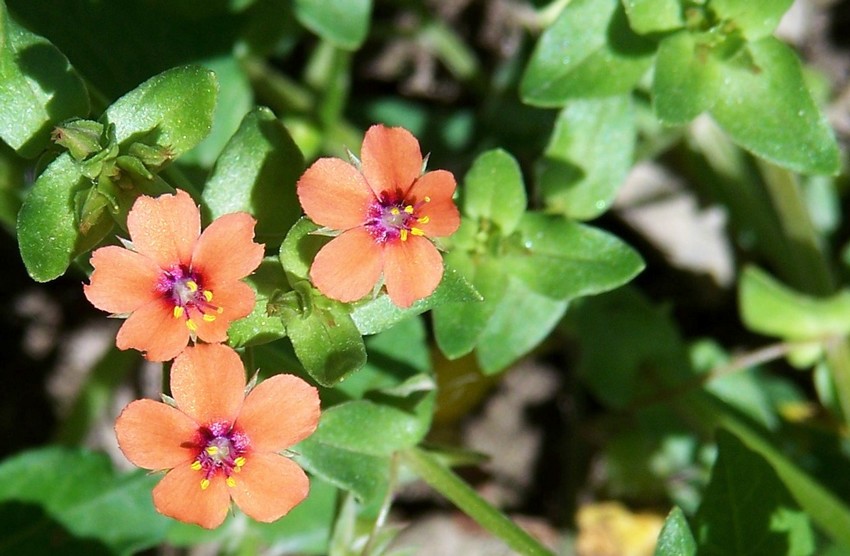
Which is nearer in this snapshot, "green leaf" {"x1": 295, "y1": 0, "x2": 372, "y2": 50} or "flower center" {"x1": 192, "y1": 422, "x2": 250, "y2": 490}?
"flower center" {"x1": 192, "y1": 422, "x2": 250, "y2": 490}

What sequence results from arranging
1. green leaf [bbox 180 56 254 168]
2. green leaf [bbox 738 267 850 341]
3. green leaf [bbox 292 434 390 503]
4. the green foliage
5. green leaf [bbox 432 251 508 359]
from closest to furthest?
the green foliage, green leaf [bbox 292 434 390 503], green leaf [bbox 432 251 508 359], green leaf [bbox 180 56 254 168], green leaf [bbox 738 267 850 341]

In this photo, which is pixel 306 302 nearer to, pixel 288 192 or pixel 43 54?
pixel 288 192

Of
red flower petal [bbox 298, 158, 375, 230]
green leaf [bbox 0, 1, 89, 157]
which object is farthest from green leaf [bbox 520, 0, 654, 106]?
green leaf [bbox 0, 1, 89, 157]

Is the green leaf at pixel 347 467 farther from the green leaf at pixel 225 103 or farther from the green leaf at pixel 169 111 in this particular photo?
the green leaf at pixel 225 103

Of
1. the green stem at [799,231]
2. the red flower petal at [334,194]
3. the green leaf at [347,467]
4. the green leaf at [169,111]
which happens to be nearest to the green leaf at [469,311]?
the green leaf at [347,467]

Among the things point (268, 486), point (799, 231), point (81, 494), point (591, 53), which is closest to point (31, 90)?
point (268, 486)

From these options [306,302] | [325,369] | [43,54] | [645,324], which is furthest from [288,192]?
[645,324]

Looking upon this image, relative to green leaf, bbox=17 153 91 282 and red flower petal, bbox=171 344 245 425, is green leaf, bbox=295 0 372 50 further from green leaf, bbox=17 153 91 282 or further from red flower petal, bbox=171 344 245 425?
red flower petal, bbox=171 344 245 425
